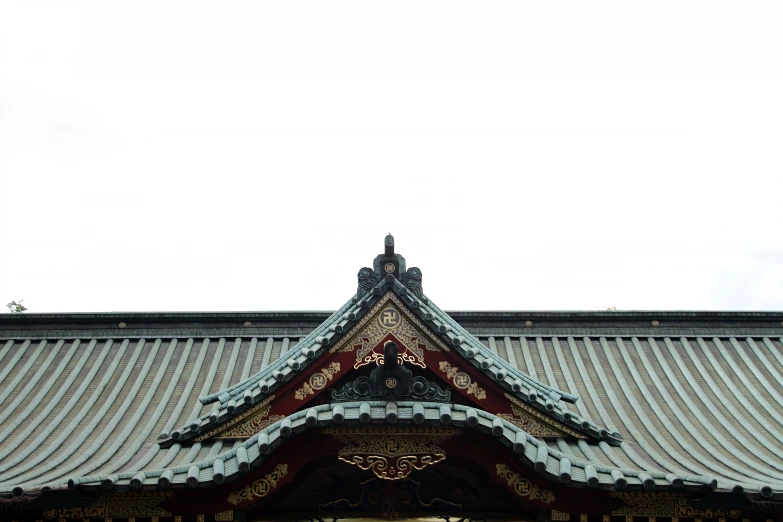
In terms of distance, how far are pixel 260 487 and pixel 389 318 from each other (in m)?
2.40

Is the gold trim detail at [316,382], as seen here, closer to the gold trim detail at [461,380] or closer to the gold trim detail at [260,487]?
the gold trim detail at [260,487]

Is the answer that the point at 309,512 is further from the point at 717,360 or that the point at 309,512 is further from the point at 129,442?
the point at 717,360

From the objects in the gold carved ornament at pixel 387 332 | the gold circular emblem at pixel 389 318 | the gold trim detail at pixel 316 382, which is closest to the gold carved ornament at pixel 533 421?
the gold carved ornament at pixel 387 332

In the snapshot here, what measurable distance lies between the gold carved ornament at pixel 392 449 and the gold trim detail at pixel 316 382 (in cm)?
53

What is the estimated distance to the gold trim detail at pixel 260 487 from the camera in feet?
23.6

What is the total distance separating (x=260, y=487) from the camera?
7203 mm

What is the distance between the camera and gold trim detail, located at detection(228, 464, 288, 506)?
7.19 m

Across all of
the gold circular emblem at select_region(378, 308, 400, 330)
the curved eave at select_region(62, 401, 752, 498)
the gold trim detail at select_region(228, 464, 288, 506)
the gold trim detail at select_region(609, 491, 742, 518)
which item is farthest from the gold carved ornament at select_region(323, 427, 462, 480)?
the gold trim detail at select_region(609, 491, 742, 518)

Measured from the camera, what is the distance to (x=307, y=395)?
7.42 m

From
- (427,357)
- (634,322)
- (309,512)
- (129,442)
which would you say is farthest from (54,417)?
(634,322)

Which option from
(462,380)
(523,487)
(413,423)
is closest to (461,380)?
(462,380)

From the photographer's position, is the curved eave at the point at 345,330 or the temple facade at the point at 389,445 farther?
the curved eave at the point at 345,330

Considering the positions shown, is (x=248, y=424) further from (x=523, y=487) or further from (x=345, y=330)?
(x=523, y=487)

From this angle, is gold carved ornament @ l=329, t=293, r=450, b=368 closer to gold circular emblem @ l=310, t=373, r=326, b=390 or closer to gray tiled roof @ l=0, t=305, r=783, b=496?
gold circular emblem @ l=310, t=373, r=326, b=390
